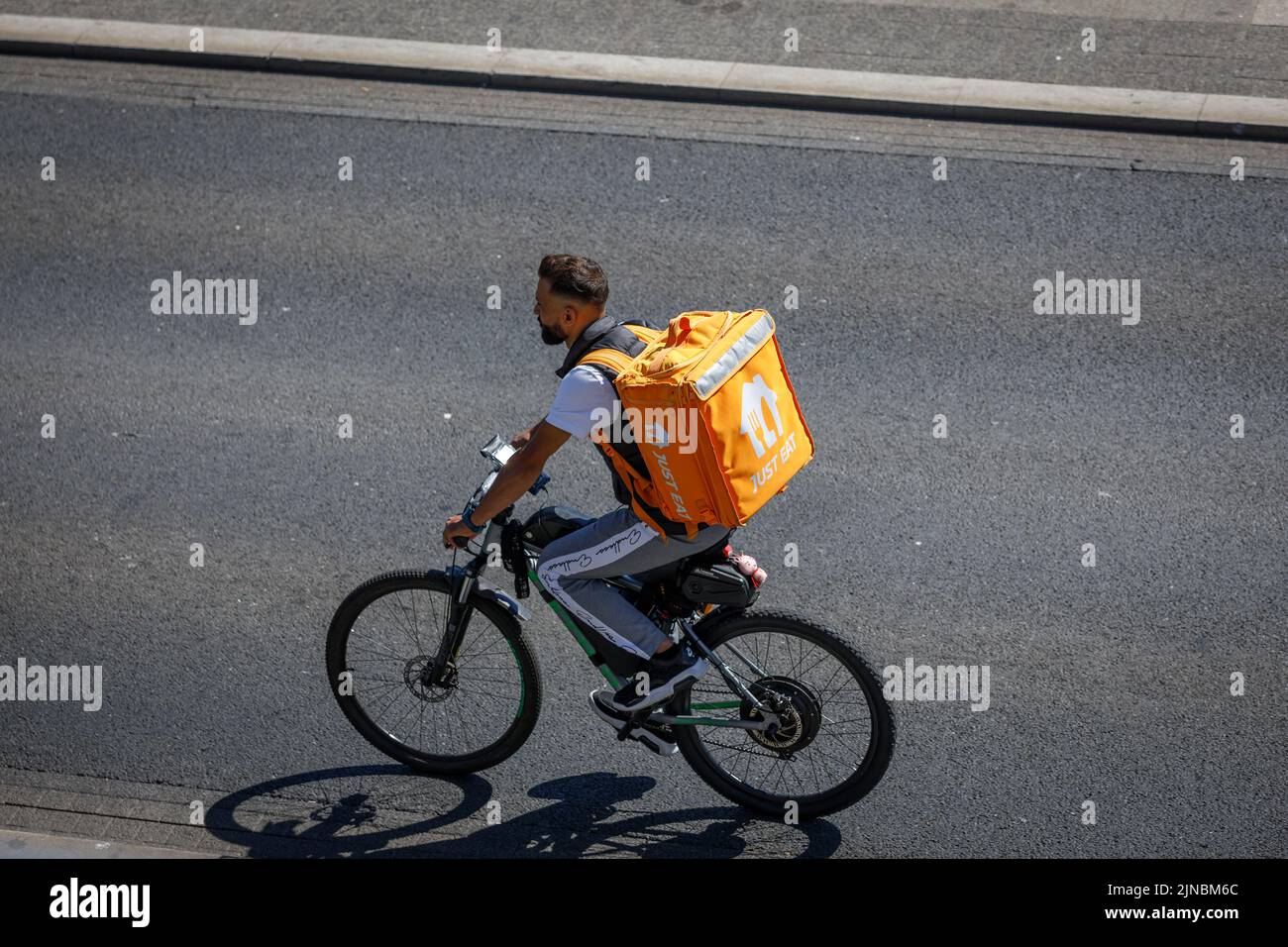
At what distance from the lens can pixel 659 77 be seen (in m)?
12.0

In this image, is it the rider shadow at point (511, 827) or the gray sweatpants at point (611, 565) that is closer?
the gray sweatpants at point (611, 565)

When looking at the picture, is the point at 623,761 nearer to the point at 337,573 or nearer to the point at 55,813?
the point at 337,573

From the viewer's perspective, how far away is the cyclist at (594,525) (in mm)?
5238

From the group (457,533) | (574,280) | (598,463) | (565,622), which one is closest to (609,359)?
(574,280)

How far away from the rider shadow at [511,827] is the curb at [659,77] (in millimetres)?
7112

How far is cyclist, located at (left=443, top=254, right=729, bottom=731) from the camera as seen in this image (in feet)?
17.2

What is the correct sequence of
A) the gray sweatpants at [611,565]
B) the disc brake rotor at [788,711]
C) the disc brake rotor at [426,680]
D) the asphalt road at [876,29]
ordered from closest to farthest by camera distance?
the gray sweatpants at [611,565], the disc brake rotor at [788,711], the disc brake rotor at [426,680], the asphalt road at [876,29]

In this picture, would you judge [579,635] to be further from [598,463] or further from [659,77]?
[659,77]

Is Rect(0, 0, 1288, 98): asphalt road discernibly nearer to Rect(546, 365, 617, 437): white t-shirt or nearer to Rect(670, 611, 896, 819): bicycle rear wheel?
Rect(670, 611, 896, 819): bicycle rear wheel

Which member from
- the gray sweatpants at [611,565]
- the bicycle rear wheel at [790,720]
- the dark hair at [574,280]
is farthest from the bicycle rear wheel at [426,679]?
the dark hair at [574,280]

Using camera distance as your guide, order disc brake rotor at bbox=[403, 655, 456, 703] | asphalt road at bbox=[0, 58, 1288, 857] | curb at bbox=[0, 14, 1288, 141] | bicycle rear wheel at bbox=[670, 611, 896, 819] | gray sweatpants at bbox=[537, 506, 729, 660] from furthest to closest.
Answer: curb at bbox=[0, 14, 1288, 141] < asphalt road at bbox=[0, 58, 1288, 857] < disc brake rotor at bbox=[403, 655, 456, 703] < bicycle rear wheel at bbox=[670, 611, 896, 819] < gray sweatpants at bbox=[537, 506, 729, 660]

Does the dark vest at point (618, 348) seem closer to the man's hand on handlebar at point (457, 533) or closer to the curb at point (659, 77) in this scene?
the man's hand on handlebar at point (457, 533)

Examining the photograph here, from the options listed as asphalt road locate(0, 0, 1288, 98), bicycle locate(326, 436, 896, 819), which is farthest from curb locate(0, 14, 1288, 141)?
bicycle locate(326, 436, 896, 819)
